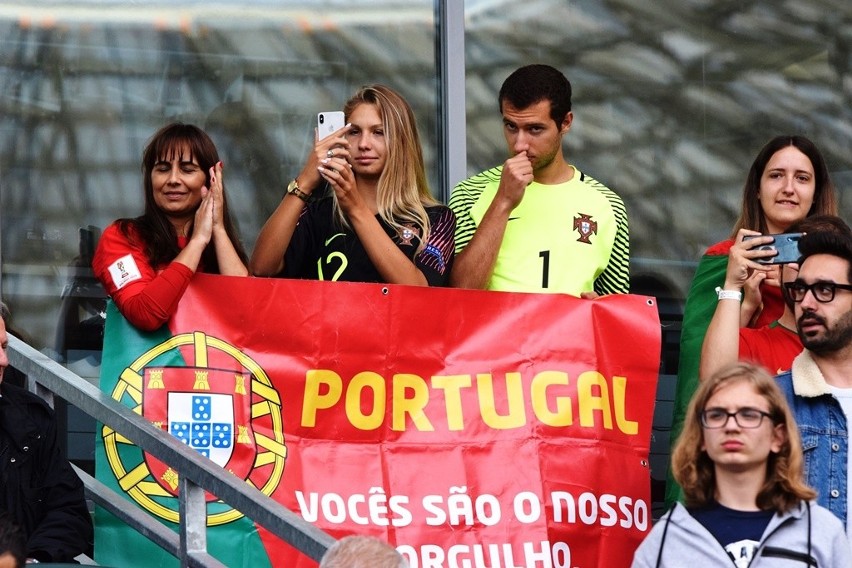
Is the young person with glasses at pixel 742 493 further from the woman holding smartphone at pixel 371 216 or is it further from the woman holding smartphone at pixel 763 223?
the woman holding smartphone at pixel 371 216

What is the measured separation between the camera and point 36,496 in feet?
17.3

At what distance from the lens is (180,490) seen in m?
5.09

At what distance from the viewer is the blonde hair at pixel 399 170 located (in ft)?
19.7

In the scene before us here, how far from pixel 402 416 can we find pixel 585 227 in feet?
3.57

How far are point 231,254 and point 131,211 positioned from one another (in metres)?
2.27

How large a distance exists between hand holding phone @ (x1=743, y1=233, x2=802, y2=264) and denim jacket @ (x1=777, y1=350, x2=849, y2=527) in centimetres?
39

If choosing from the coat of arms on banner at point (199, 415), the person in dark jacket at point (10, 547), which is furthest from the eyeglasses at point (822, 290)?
the person in dark jacket at point (10, 547)

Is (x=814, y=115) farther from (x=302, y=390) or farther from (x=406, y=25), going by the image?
(x=302, y=390)

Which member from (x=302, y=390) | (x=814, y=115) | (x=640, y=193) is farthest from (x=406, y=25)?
(x=302, y=390)

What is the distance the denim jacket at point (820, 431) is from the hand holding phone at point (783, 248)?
39cm

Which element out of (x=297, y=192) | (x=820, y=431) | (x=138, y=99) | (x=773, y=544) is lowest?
(x=773, y=544)

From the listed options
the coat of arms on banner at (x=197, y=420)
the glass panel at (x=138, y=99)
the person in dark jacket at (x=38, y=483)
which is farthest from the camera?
the glass panel at (x=138, y=99)

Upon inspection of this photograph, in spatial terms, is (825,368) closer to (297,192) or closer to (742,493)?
(742,493)

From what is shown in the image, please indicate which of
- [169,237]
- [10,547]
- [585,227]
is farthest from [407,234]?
[10,547]
